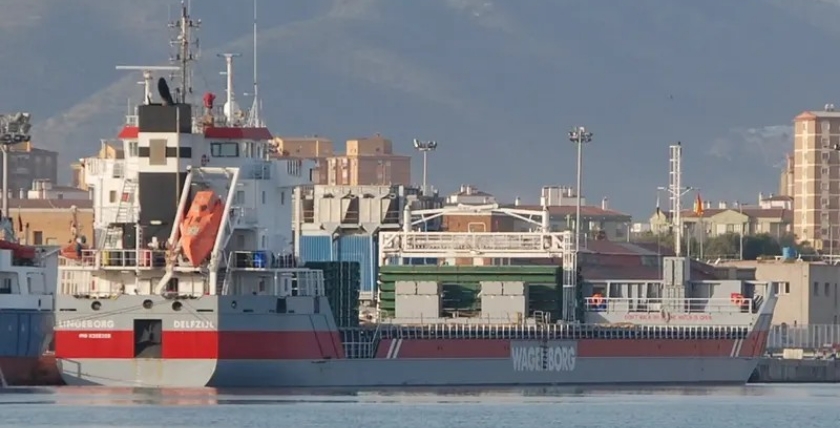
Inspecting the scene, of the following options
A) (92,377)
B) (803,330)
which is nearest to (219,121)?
(92,377)

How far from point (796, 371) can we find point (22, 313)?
98.1 ft

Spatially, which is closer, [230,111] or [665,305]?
[230,111]

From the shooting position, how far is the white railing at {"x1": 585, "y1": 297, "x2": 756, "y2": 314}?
81500 millimetres

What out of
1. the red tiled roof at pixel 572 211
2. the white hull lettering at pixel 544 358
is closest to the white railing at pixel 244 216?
the white hull lettering at pixel 544 358

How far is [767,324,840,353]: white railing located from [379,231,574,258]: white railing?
27.0 meters

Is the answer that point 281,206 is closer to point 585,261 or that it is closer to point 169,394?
point 169,394

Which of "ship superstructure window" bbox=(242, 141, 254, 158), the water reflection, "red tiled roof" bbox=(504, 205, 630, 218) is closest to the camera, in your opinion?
the water reflection

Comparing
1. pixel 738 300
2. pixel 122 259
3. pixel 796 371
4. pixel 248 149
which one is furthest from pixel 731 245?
pixel 122 259

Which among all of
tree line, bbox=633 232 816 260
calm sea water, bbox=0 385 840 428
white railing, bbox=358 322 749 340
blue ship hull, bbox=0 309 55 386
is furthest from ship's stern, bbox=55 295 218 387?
tree line, bbox=633 232 816 260

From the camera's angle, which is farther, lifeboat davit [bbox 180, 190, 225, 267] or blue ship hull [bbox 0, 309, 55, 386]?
blue ship hull [bbox 0, 309, 55, 386]

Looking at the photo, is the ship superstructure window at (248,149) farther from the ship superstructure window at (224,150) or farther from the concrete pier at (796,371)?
the concrete pier at (796,371)

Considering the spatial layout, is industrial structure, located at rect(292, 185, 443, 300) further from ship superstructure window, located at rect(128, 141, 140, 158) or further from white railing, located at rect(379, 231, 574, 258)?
ship superstructure window, located at rect(128, 141, 140, 158)

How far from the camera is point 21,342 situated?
72875 mm

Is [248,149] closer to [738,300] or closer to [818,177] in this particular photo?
[738,300]
